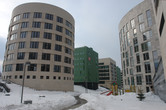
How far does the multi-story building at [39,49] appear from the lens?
37812 mm

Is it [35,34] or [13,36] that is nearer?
[35,34]

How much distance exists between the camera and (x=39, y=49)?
39438 millimetres

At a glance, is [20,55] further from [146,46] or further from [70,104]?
[146,46]

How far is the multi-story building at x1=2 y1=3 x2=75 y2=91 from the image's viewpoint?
124 feet

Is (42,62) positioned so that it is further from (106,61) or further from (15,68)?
(106,61)

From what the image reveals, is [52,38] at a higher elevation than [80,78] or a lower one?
higher

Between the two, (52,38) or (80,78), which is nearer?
(52,38)

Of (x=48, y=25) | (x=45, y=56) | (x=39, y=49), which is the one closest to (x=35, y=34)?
(x=39, y=49)

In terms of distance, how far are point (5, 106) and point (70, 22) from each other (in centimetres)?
4249

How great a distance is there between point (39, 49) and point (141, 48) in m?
38.7

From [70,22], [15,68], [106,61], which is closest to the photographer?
[15,68]

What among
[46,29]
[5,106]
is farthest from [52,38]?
[5,106]

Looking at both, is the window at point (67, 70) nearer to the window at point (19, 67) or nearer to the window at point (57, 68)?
the window at point (57, 68)

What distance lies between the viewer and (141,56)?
150 feet
